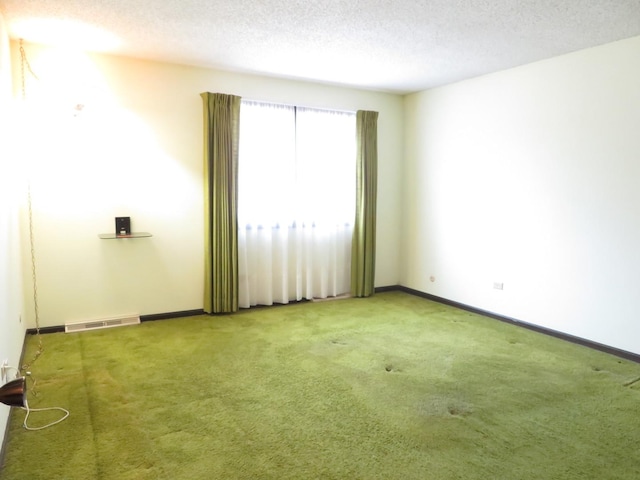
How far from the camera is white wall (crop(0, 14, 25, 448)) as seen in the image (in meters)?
2.72

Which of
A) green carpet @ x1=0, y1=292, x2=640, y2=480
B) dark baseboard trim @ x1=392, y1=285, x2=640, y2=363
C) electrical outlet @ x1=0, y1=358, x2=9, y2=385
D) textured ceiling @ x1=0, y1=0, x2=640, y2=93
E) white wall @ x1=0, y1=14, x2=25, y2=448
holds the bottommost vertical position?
green carpet @ x1=0, y1=292, x2=640, y2=480

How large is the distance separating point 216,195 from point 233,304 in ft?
4.01

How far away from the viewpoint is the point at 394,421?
2.62 metres

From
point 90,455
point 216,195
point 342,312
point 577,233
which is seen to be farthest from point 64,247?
point 577,233

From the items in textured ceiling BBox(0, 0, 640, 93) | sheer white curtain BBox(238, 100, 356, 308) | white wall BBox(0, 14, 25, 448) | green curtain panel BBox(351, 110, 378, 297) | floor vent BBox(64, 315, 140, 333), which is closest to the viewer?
white wall BBox(0, 14, 25, 448)

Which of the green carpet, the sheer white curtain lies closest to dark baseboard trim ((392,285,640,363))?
the green carpet

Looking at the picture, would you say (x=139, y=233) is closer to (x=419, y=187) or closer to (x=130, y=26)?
(x=130, y=26)

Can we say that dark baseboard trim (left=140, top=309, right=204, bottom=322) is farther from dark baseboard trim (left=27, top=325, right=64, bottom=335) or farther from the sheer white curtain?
dark baseboard trim (left=27, top=325, right=64, bottom=335)

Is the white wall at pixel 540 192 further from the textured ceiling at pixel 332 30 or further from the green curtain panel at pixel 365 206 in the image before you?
the green curtain panel at pixel 365 206

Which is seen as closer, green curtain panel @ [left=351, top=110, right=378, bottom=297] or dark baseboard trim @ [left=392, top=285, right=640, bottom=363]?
dark baseboard trim @ [left=392, top=285, right=640, bottom=363]

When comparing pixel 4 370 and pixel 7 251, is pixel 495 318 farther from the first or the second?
pixel 7 251

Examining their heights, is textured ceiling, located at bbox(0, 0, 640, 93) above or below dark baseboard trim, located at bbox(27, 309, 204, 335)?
above

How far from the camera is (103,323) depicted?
4.36 meters

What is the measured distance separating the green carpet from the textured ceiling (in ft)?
8.67
